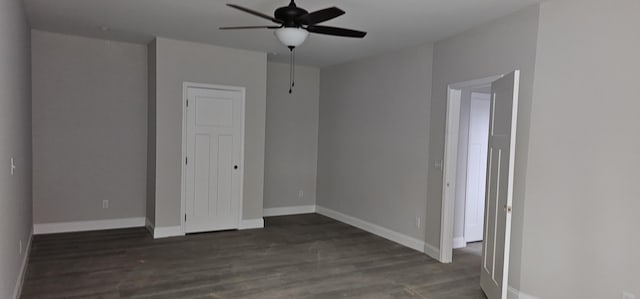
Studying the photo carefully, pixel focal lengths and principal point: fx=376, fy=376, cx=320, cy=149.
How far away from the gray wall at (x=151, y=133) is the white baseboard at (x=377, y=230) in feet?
9.27

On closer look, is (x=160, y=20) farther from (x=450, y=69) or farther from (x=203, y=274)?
(x=450, y=69)

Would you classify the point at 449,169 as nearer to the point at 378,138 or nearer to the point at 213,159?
the point at 378,138

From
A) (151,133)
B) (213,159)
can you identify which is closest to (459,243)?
(213,159)

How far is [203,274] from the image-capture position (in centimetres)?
369

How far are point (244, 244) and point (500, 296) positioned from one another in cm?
297

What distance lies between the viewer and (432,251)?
175 inches

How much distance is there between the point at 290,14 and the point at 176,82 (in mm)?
Answer: 2704

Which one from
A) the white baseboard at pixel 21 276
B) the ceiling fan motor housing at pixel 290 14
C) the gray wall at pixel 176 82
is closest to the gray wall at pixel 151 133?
the gray wall at pixel 176 82

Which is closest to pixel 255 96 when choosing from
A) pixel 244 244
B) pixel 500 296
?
pixel 244 244

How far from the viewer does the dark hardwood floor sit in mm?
3336

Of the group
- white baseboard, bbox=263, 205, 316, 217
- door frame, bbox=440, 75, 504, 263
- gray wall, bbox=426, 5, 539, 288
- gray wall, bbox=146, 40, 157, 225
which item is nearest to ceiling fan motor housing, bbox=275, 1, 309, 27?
gray wall, bbox=426, 5, 539, 288

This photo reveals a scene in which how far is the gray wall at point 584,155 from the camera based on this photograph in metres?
2.57

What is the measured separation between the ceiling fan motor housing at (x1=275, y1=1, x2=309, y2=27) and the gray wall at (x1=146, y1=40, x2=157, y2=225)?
268 cm

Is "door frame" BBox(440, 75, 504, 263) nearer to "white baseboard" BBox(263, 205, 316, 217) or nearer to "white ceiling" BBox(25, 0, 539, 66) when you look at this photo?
"white ceiling" BBox(25, 0, 539, 66)
